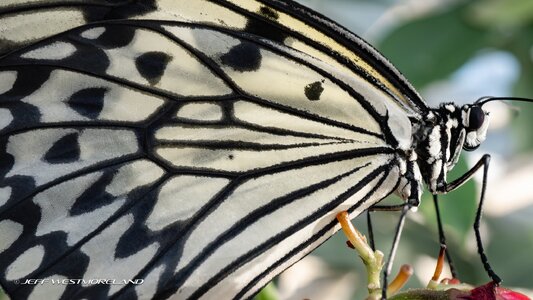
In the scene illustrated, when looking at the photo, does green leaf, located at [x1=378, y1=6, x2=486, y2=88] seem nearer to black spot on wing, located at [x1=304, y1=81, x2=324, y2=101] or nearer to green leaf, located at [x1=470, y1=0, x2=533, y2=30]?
green leaf, located at [x1=470, y1=0, x2=533, y2=30]

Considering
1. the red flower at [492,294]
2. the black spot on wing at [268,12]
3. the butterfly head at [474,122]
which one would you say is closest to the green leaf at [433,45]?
the butterfly head at [474,122]

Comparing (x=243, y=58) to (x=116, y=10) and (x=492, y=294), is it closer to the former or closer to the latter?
(x=116, y=10)

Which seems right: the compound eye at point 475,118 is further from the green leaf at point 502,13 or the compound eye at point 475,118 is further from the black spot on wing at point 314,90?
the green leaf at point 502,13

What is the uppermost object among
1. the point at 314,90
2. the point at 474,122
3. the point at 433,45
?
the point at 433,45

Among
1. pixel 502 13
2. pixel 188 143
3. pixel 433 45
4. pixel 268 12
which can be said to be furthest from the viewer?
pixel 502 13

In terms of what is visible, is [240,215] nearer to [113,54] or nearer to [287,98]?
[287,98]

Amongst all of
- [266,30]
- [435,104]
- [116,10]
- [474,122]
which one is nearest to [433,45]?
[435,104]

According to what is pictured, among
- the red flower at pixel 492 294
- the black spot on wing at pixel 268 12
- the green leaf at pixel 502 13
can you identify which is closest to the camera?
the red flower at pixel 492 294

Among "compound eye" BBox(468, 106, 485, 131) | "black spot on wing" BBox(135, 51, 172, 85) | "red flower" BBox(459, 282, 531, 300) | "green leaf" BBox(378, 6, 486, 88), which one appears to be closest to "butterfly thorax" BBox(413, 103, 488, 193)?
"compound eye" BBox(468, 106, 485, 131)
